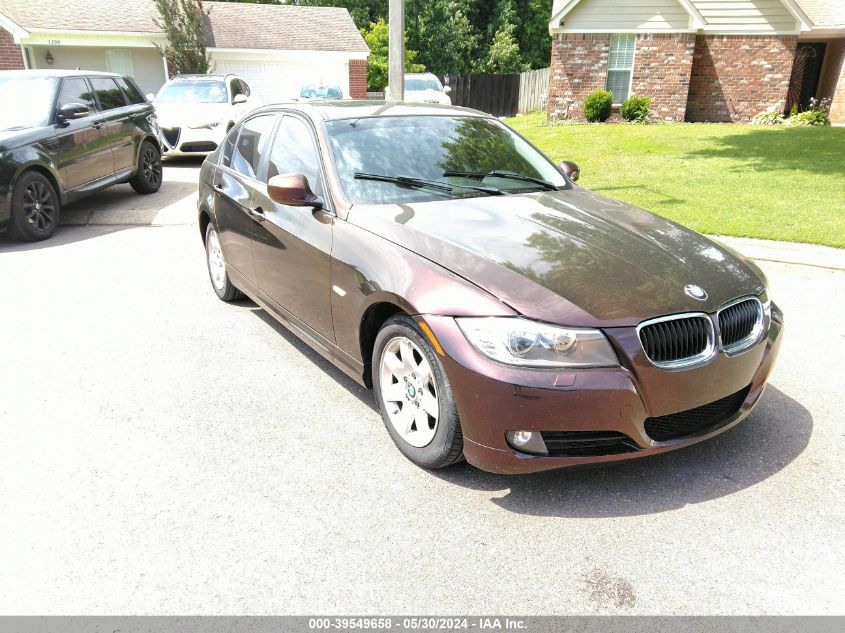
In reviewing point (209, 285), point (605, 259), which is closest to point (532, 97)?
point (209, 285)

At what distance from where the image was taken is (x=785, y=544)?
113 inches

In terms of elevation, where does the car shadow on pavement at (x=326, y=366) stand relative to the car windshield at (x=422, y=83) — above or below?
below

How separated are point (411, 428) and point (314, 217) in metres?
1.44

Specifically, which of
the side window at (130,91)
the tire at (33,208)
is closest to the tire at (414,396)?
the tire at (33,208)

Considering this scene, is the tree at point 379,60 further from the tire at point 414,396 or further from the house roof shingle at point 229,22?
the tire at point 414,396

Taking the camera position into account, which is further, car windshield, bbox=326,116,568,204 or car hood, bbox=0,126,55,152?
car hood, bbox=0,126,55,152

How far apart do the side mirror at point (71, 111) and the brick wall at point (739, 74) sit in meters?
16.9

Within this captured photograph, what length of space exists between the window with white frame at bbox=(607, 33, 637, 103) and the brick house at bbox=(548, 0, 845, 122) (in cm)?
3

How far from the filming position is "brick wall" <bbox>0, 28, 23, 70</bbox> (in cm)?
2458

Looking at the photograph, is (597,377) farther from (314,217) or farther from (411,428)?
(314,217)

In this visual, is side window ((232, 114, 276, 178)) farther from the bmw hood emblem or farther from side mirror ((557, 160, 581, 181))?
the bmw hood emblem

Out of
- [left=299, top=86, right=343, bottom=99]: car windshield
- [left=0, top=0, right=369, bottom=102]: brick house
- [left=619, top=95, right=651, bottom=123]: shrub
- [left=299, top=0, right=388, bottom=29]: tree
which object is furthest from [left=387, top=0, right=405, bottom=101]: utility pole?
[left=299, top=0, right=388, bottom=29]: tree

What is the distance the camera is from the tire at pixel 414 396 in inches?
123

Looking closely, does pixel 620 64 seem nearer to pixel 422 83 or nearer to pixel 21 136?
pixel 422 83
